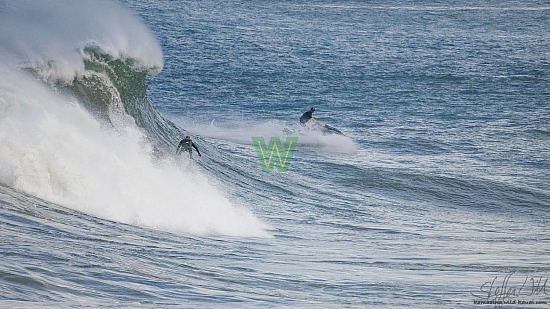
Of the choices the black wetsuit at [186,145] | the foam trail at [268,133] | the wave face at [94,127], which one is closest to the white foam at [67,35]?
the wave face at [94,127]

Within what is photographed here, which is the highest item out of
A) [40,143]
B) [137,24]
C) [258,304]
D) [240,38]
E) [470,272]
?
[240,38]

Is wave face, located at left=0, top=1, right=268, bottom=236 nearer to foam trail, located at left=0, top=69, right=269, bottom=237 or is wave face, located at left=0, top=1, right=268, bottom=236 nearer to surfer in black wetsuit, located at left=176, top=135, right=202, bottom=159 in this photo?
foam trail, located at left=0, top=69, right=269, bottom=237

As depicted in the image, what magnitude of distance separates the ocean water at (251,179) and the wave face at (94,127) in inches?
1.8

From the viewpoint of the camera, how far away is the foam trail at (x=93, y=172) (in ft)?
38.1

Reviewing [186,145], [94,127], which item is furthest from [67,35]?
[94,127]

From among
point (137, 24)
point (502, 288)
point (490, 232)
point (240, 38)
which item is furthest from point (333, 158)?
point (240, 38)

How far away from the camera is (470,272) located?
10.7 m

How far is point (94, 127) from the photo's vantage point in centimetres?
1483

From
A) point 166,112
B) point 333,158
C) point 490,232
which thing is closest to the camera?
point 490,232

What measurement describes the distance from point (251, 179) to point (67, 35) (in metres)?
4.96

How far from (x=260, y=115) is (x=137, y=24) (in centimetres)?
1304

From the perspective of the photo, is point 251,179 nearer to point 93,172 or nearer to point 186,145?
point 186,145

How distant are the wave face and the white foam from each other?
25mm

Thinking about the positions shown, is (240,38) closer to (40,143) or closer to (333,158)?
(333,158)
